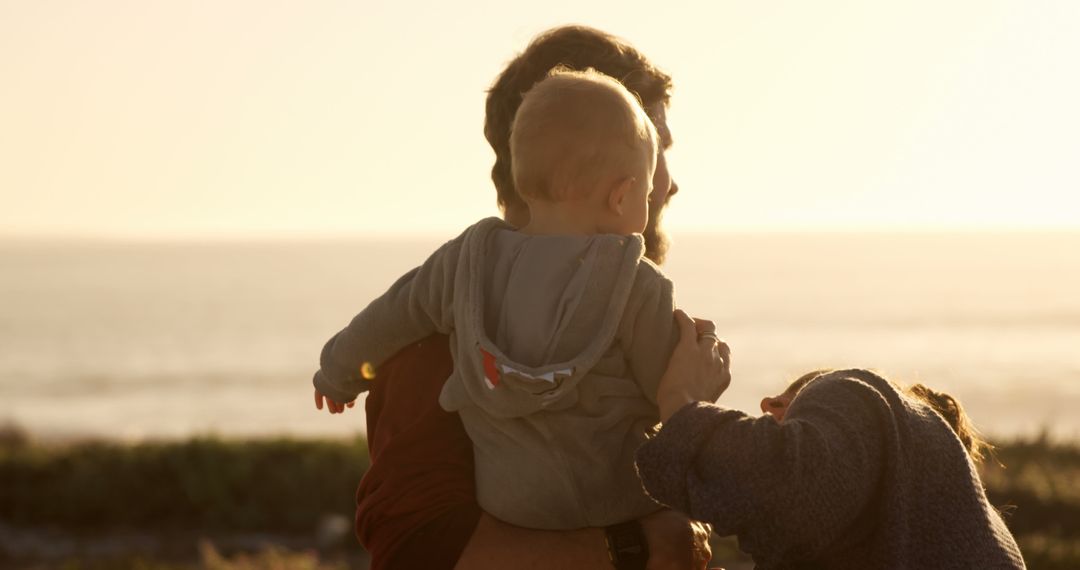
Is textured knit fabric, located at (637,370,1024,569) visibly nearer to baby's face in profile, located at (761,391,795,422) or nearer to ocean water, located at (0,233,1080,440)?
baby's face in profile, located at (761,391,795,422)

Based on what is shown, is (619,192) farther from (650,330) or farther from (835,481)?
(835,481)

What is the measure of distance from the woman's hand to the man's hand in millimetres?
325

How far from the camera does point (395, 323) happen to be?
3549 mm

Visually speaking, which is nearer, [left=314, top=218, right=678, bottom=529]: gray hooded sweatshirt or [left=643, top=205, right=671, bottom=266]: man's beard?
[left=314, top=218, right=678, bottom=529]: gray hooded sweatshirt

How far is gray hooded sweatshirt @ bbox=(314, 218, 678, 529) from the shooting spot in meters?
3.15

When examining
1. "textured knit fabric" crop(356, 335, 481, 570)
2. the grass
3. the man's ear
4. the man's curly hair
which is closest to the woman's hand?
the man's ear

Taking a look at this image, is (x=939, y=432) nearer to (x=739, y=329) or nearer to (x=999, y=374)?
(x=999, y=374)

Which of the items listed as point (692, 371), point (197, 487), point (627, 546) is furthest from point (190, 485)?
point (692, 371)

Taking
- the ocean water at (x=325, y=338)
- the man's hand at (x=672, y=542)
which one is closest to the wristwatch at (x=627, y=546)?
the man's hand at (x=672, y=542)

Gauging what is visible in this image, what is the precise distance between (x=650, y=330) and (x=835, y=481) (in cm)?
63

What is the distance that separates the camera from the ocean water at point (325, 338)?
46.8 meters

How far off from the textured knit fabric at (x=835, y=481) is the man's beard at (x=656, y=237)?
99 cm

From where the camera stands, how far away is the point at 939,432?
114 inches

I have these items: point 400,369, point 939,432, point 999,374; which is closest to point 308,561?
point 400,369
